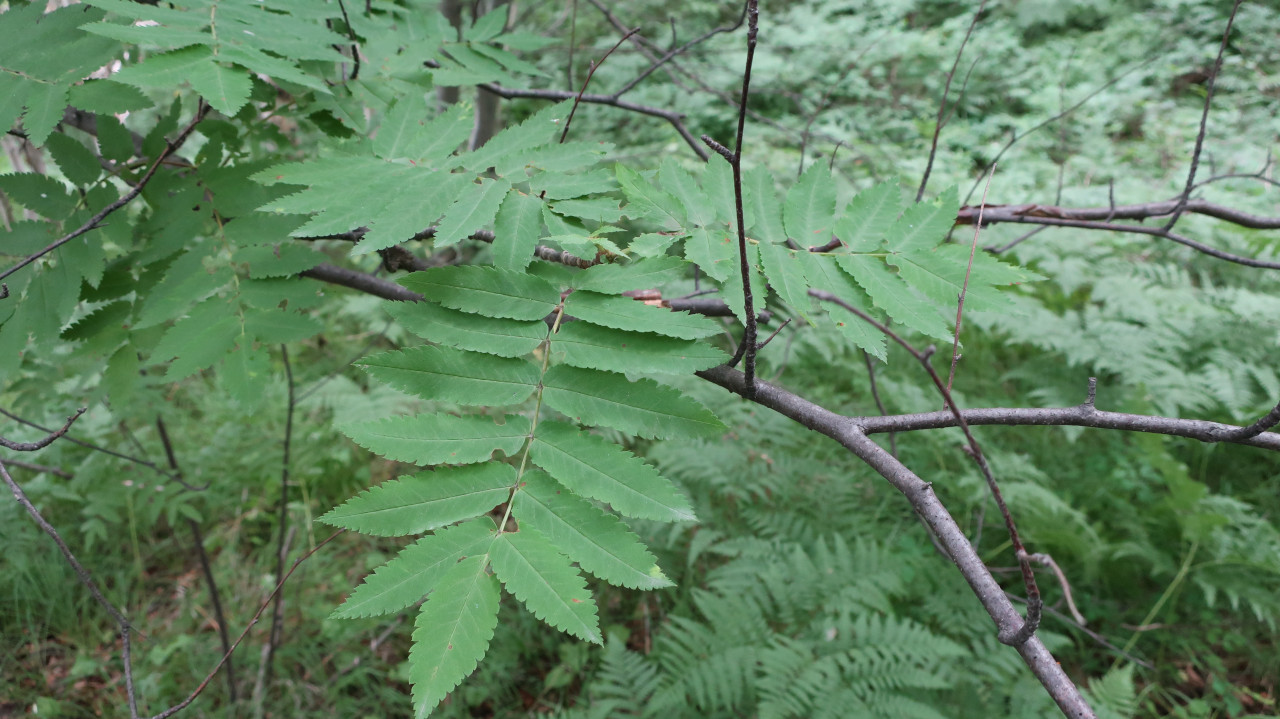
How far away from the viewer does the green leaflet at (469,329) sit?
0.89 m

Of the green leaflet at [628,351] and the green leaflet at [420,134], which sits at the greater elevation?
the green leaflet at [420,134]

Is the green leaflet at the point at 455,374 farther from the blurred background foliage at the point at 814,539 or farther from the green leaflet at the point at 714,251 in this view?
the blurred background foliage at the point at 814,539

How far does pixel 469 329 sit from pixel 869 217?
2.26 ft

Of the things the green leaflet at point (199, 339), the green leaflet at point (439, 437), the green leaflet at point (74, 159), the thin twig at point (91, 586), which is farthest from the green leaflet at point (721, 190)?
the green leaflet at point (74, 159)

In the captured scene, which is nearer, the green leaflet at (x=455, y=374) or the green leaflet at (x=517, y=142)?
the green leaflet at (x=455, y=374)

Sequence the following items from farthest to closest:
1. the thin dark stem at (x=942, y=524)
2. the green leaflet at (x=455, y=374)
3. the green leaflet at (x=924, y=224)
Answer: the green leaflet at (x=924, y=224) < the green leaflet at (x=455, y=374) < the thin dark stem at (x=942, y=524)

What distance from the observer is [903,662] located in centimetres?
246

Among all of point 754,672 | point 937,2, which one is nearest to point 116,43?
point 754,672

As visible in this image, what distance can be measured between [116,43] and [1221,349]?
535cm

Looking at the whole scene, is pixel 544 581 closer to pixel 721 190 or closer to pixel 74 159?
pixel 721 190

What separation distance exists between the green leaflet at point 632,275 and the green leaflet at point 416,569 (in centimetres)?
38

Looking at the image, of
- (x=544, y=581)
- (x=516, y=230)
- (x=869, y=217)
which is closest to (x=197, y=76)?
(x=516, y=230)

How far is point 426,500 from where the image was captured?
2.62ft

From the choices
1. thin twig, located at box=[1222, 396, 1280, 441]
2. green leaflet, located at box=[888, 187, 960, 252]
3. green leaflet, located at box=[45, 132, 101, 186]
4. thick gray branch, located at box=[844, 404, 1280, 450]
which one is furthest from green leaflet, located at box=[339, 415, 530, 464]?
green leaflet, located at box=[45, 132, 101, 186]
